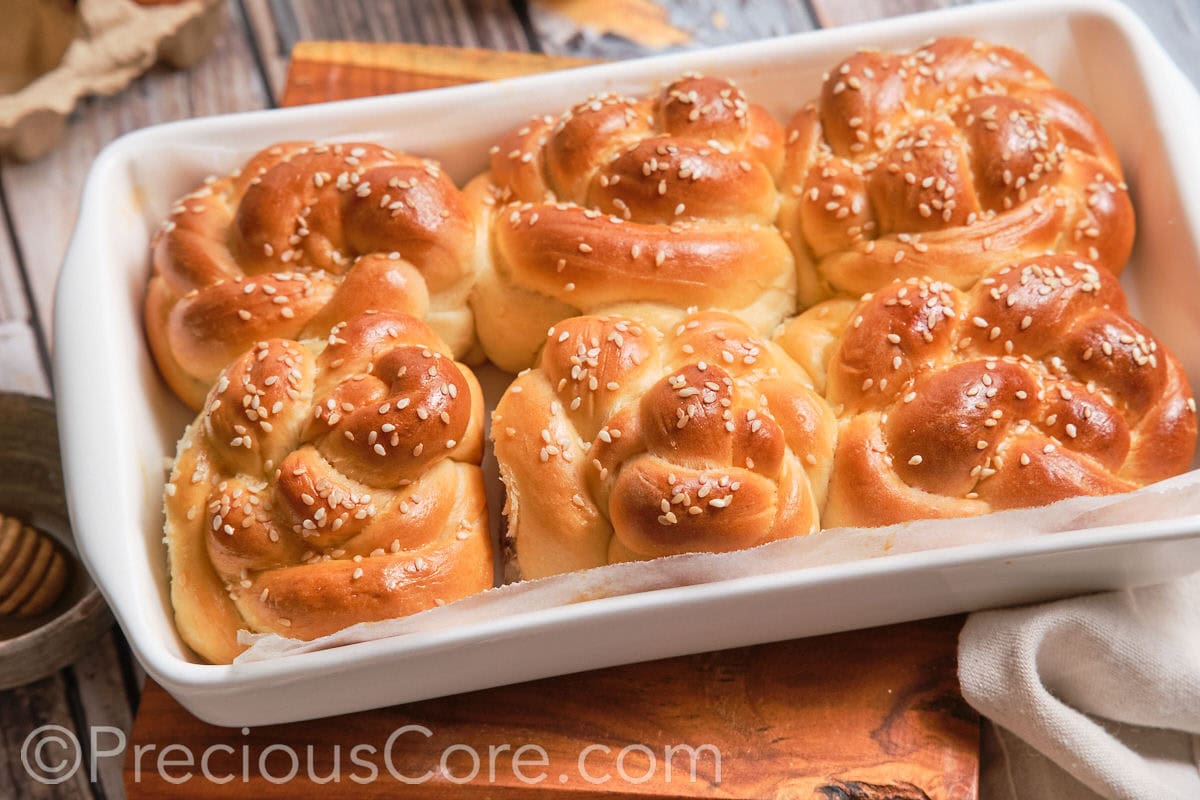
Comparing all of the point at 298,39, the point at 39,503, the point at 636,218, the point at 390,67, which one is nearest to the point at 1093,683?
the point at 636,218

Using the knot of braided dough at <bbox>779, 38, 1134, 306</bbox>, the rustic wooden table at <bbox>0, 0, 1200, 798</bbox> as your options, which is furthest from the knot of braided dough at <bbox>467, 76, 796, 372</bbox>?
the rustic wooden table at <bbox>0, 0, 1200, 798</bbox>

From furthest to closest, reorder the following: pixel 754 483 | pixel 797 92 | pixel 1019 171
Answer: pixel 797 92 < pixel 1019 171 < pixel 754 483

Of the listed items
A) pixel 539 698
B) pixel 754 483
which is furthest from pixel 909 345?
pixel 539 698

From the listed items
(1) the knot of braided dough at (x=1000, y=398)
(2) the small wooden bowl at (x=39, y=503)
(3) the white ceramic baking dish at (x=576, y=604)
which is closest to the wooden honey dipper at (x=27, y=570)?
(2) the small wooden bowl at (x=39, y=503)

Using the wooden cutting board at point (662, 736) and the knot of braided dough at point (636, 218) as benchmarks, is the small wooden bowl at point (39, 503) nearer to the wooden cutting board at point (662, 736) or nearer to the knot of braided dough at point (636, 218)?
the wooden cutting board at point (662, 736)

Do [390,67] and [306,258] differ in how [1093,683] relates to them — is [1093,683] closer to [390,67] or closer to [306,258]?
[306,258]

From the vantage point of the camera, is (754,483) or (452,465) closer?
(754,483)

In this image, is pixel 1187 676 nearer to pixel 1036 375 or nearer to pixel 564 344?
pixel 1036 375
